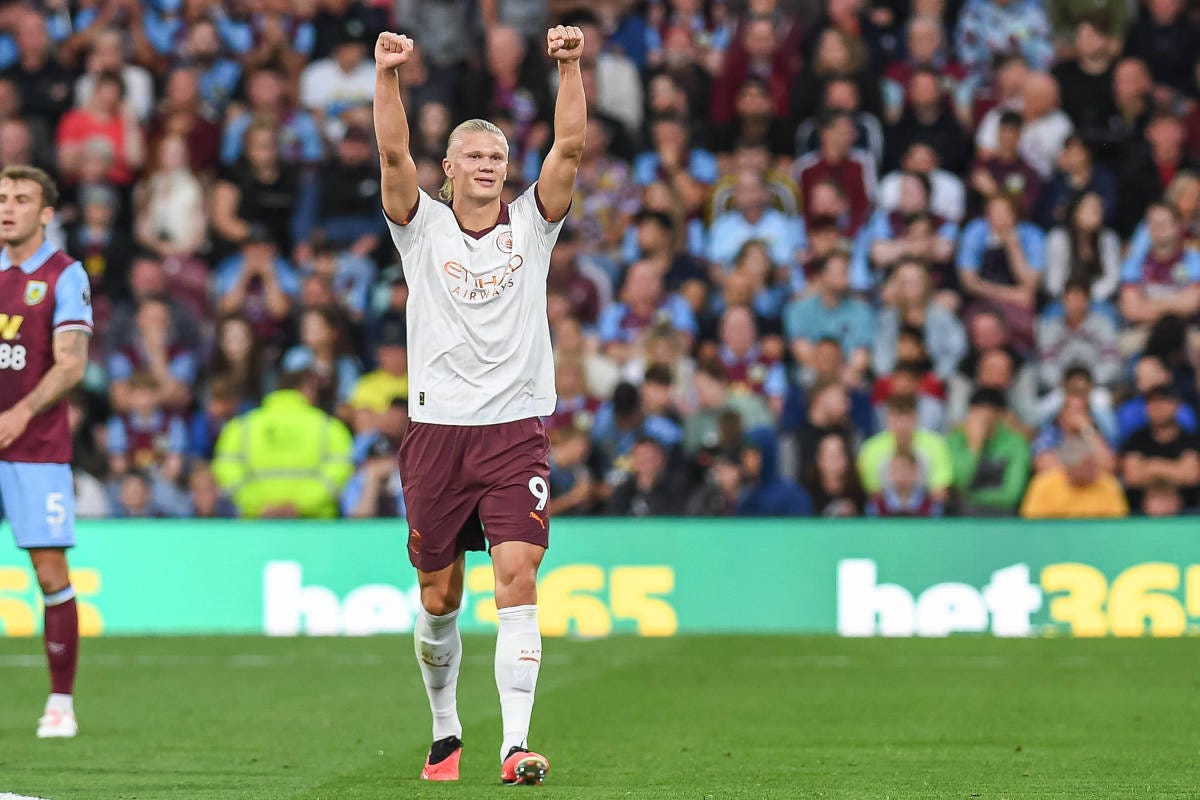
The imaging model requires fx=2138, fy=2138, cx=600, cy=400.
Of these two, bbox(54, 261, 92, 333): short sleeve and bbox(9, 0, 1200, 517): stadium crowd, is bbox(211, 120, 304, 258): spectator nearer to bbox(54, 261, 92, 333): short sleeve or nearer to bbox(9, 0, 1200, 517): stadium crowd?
bbox(9, 0, 1200, 517): stadium crowd

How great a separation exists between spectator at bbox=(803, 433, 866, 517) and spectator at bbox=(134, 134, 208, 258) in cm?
637

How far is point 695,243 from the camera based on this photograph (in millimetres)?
18875

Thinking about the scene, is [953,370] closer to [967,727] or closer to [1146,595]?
[1146,595]

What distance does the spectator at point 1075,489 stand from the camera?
51.8 feet

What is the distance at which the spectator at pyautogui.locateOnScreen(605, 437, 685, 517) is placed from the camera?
52.2 feet

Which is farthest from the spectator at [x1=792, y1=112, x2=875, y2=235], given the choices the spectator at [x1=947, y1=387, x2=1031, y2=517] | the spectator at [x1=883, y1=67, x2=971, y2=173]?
the spectator at [x1=947, y1=387, x2=1031, y2=517]

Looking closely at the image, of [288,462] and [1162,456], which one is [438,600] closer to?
[288,462]

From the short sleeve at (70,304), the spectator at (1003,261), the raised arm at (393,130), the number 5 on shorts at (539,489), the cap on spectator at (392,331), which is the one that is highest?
the raised arm at (393,130)

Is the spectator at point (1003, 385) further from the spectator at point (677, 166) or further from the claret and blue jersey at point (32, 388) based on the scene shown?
the claret and blue jersey at point (32, 388)

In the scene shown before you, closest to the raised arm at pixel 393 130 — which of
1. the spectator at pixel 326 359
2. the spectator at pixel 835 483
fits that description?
the spectator at pixel 835 483

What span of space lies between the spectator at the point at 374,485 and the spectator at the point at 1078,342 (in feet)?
A: 17.6

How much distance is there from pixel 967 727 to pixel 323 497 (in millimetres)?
7821

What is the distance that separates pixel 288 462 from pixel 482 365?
917 cm

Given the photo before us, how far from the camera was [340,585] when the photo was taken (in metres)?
15.6
